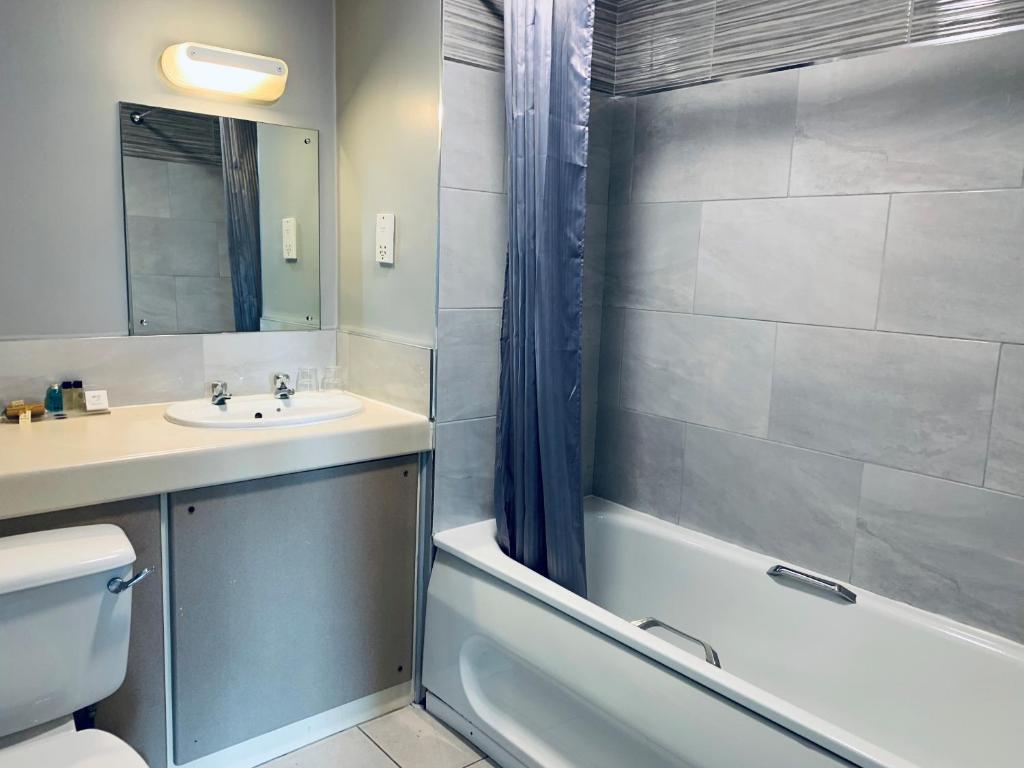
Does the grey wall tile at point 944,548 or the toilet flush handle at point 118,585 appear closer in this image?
the toilet flush handle at point 118,585

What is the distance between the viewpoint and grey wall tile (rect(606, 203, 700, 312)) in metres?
2.25

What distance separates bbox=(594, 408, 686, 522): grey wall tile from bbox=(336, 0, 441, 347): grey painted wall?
0.74m

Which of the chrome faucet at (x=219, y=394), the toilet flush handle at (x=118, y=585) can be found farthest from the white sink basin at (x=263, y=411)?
the toilet flush handle at (x=118, y=585)

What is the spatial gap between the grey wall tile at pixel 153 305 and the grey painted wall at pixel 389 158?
1.71ft

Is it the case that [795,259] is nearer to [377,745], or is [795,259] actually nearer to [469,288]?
[469,288]

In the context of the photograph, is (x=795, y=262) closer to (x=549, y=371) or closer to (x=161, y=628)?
(x=549, y=371)

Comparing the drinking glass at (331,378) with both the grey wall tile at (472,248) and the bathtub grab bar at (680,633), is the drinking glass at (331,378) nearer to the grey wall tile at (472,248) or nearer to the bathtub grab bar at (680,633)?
the grey wall tile at (472,248)

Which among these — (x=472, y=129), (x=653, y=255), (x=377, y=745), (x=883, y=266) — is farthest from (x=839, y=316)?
(x=377, y=745)

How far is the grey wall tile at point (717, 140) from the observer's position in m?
2.01

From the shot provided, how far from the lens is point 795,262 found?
6.54 feet

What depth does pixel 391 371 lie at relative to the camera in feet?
7.45

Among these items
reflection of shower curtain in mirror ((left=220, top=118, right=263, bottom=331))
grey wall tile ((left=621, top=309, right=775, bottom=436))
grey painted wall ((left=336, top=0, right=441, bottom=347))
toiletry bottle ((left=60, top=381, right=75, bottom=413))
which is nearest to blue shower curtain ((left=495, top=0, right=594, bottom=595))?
grey painted wall ((left=336, top=0, right=441, bottom=347))

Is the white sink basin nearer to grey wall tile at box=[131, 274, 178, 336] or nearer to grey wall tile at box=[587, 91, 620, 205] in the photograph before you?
grey wall tile at box=[131, 274, 178, 336]

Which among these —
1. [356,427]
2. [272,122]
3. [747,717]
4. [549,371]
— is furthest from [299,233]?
[747,717]
